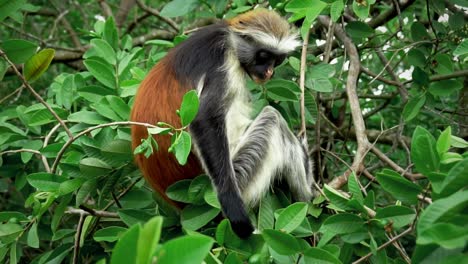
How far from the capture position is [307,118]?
4.84m

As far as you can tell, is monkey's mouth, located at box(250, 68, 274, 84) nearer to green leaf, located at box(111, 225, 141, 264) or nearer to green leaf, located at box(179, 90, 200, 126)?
green leaf, located at box(179, 90, 200, 126)

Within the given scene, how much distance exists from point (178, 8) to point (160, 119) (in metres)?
1.56

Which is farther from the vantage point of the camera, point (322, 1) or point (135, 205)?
point (135, 205)

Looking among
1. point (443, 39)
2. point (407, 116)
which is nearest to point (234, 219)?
point (407, 116)

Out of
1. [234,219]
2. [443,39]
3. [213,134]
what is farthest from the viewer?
[443,39]

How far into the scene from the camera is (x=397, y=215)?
10.1 ft

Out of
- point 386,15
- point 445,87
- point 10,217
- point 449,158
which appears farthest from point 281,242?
point 386,15

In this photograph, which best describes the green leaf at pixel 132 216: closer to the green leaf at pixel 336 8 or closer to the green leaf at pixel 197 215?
the green leaf at pixel 197 215

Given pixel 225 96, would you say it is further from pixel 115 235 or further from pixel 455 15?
pixel 455 15

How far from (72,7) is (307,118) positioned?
5.56 metres

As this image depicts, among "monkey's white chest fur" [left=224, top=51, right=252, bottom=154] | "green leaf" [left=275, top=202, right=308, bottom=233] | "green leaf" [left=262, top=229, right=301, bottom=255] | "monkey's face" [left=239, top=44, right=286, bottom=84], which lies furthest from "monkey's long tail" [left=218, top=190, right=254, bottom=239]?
"monkey's face" [left=239, top=44, right=286, bottom=84]

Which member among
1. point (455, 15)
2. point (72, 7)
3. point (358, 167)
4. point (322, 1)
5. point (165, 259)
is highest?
point (165, 259)

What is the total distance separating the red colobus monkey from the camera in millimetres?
4262

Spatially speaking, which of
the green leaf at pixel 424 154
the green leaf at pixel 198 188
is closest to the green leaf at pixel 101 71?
the green leaf at pixel 198 188
